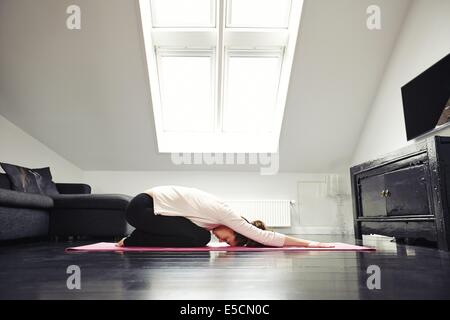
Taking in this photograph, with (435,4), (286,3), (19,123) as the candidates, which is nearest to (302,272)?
(435,4)

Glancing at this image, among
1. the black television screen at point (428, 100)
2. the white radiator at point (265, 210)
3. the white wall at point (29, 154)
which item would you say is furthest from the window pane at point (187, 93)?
the black television screen at point (428, 100)

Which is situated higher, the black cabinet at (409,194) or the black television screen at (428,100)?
the black television screen at (428,100)

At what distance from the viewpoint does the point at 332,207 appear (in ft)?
16.5

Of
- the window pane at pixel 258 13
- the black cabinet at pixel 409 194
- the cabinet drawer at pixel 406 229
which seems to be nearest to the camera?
the black cabinet at pixel 409 194

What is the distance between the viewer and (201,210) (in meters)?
2.15

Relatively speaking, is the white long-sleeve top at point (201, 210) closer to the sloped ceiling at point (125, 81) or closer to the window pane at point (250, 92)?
the sloped ceiling at point (125, 81)

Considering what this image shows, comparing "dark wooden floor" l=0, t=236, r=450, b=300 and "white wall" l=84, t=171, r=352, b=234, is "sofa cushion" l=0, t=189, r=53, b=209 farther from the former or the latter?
"white wall" l=84, t=171, r=352, b=234

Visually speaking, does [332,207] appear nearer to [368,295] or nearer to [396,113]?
[396,113]

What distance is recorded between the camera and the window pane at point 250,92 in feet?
14.6

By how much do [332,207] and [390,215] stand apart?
2.61 meters

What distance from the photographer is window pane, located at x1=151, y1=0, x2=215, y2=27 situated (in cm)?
385

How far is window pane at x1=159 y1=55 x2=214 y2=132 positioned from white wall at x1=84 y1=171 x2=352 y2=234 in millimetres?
780

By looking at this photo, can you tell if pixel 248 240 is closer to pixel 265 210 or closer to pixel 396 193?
pixel 396 193

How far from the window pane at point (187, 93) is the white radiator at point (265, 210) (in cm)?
126
